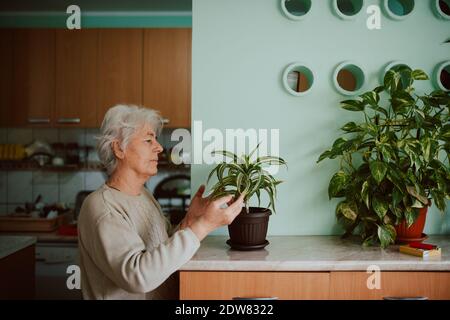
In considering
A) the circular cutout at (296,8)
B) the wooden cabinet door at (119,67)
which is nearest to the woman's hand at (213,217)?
the circular cutout at (296,8)

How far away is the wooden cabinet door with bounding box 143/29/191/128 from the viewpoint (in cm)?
330

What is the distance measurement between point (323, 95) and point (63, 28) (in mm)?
2620

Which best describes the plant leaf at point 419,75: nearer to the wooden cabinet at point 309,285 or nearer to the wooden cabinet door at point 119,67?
the wooden cabinet at point 309,285

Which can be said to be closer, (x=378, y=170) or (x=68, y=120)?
(x=378, y=170)

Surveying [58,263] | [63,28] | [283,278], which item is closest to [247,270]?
[283,278]

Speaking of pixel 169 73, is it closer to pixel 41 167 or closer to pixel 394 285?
pixel 41 167

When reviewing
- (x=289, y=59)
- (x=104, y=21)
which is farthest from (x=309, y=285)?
(x=104, y=21)

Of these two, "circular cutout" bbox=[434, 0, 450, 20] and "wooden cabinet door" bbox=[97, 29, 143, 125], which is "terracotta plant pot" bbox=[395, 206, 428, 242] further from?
"wooden cabinet door" bbox=[97, 29, 143, 125]

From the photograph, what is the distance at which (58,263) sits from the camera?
9.62ft

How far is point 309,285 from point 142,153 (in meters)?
0.72

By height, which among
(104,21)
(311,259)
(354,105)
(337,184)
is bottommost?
(311,259)

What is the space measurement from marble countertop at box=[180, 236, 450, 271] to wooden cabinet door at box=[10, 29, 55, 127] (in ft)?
8.05

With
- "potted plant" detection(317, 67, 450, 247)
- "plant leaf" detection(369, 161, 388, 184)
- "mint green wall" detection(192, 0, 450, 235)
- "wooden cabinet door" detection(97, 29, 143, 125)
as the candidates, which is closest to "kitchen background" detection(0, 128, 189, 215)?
"wooden cabinet door" detection(97, 29, 143, 125)

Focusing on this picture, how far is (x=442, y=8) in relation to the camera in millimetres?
1679
